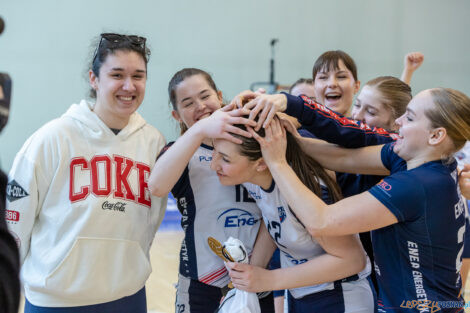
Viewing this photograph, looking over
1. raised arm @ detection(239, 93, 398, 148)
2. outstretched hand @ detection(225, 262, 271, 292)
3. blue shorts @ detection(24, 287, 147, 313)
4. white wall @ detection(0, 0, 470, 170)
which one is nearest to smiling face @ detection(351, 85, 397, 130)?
raised arm @ detection(239, 93, 398, 148)

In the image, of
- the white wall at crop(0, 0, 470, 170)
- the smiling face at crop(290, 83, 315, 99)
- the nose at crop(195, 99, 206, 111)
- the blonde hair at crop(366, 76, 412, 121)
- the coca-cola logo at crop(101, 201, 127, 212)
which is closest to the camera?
the coca-cola logo at crop(101, 201, 127, 212)

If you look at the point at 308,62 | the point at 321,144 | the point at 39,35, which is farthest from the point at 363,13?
the point at 321,144

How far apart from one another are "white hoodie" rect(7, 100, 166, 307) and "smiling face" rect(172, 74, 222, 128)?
1.30 ft

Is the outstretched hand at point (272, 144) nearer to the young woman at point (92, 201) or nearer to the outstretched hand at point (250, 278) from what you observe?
the outstretched hand at point (250, 278)

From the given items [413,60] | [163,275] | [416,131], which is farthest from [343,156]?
[163,275]

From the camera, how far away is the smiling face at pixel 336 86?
9.02 feet

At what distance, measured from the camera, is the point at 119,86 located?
73.5 inches

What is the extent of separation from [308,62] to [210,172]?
6711 mm

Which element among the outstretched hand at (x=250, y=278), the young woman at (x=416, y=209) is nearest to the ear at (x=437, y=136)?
the young woman at (x=416, y=209)

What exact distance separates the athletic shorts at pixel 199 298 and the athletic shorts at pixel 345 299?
36cm

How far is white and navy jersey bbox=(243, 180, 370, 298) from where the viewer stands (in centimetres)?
160

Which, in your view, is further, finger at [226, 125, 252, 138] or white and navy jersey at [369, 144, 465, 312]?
finger at [226, 125, 252, 138]

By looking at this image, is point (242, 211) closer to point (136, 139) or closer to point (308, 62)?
point (136, 139)

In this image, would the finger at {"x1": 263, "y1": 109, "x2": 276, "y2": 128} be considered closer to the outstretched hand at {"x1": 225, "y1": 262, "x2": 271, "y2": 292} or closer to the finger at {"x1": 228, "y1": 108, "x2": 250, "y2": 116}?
the finger at {"x1": 228, "y1": 108, "x2": 250, "y2": 116}
